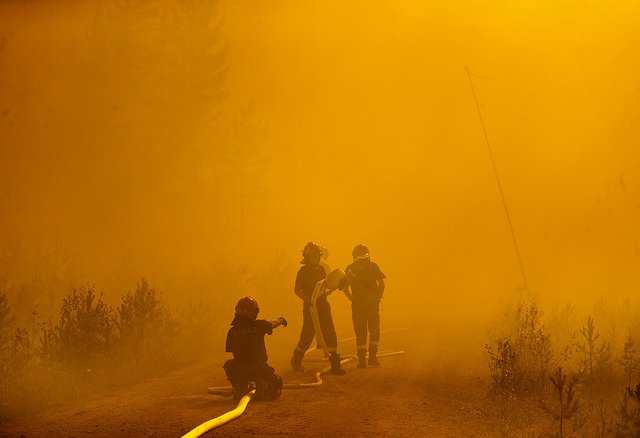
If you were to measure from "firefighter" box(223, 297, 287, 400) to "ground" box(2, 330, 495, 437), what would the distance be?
24cm

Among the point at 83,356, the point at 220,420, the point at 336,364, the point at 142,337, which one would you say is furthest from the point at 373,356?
the point at 220,420

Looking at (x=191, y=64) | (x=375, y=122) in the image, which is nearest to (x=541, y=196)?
(x=375, y=122)

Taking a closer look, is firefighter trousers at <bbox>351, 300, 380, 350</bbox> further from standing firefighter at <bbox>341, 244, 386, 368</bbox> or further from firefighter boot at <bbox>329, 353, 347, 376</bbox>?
firefighter boot at <bbox>329, 353, 347, 376</bbox>

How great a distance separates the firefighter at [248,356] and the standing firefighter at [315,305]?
2.63m

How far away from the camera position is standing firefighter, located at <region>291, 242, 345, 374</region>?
42.5 ft

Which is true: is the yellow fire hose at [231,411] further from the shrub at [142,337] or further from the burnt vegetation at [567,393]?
the shrub at [142,337]

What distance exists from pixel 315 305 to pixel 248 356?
2.87m

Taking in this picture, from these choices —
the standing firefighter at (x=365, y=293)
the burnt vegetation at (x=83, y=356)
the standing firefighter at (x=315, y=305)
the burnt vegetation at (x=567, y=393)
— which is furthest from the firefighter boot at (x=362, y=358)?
the burnt vegetation at (x=83, y=356)

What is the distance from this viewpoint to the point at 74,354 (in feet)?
41.9

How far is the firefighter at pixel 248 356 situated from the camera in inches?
405

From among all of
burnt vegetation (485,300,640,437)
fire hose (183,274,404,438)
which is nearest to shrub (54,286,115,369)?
fire hose (183,274,404,438)

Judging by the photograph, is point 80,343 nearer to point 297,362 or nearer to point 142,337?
point 142,337

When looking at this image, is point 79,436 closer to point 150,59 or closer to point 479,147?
point 150,59

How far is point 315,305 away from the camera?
1303cm
